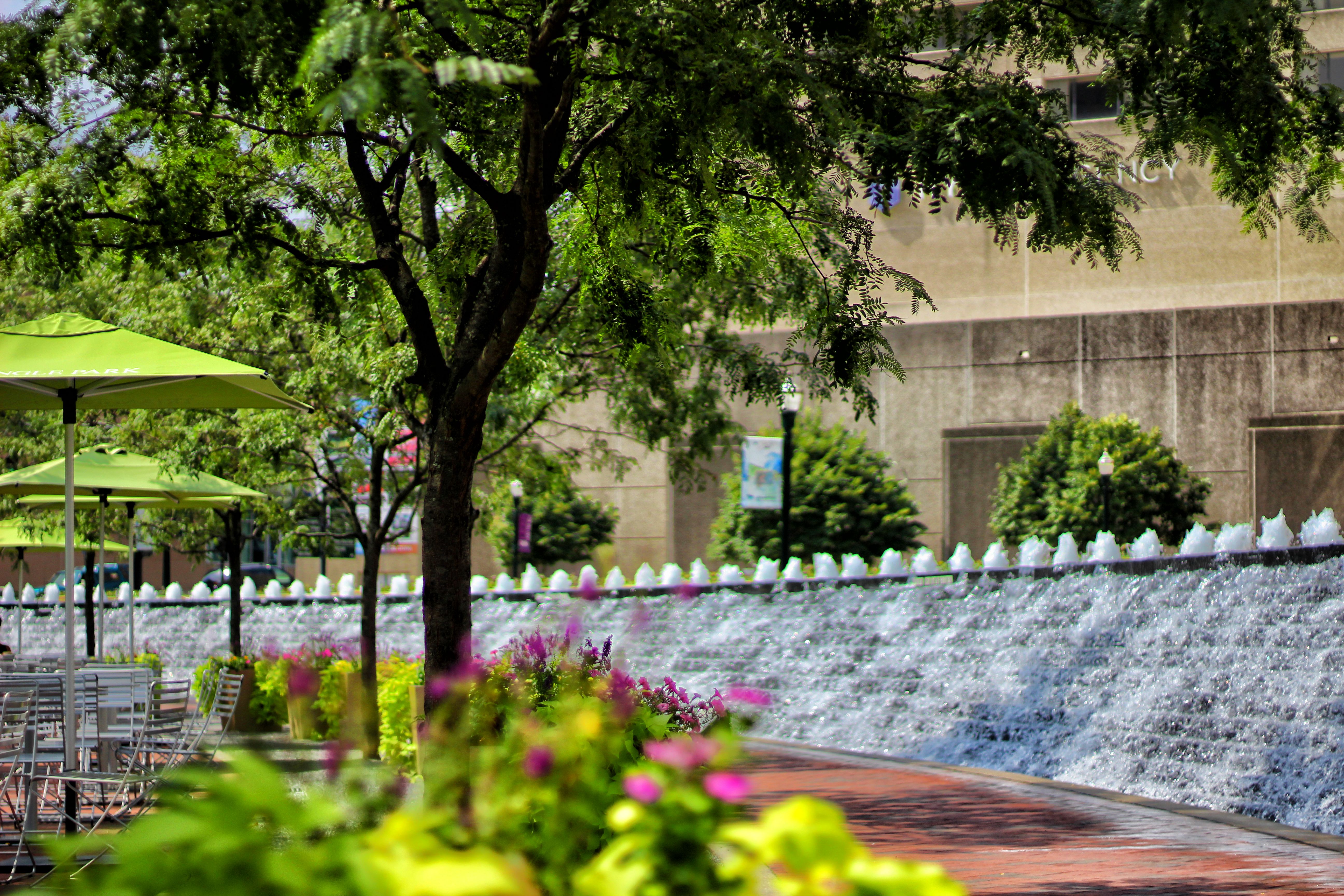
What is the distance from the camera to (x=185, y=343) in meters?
15.5

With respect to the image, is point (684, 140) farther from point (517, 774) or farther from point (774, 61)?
point (517, 774)

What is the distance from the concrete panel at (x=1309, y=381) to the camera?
127ft

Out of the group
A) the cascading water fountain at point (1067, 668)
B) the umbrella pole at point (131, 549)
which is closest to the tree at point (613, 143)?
the cascading water fountain at point (1067, 668)

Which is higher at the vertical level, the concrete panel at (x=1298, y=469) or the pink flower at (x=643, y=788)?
the concrete panel at (x=1298, y=469)

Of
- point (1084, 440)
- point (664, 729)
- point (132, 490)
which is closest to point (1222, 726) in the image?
point (664, 729)

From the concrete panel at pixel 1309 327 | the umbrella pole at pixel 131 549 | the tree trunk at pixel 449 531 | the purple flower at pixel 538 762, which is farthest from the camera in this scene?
the concrete panel at pixel 1309 327

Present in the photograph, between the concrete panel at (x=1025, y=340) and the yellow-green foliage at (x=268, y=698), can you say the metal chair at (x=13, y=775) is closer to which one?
the yellow-green foliage at (x=268, y=698)

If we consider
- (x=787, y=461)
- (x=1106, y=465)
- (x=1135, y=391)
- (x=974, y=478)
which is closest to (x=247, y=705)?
(x=787, y=461)

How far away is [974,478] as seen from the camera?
42.7m

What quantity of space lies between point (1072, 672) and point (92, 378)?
9719 millimetres

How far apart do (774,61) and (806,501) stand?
115 feet

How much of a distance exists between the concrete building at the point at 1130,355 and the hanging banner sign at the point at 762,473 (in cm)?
988

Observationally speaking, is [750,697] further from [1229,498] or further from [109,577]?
[109,577]

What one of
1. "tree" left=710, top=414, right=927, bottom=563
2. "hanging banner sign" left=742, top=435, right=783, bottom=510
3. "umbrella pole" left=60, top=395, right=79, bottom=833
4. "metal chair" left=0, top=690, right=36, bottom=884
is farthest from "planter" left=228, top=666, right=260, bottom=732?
"tree" left=710, top=414, right=927, bottom=563
